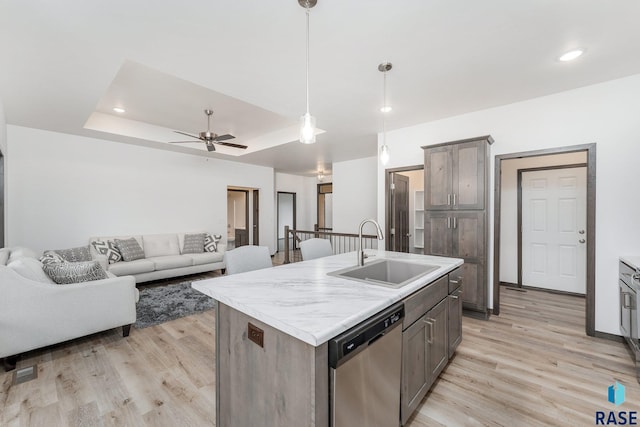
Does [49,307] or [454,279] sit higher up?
[454,279]

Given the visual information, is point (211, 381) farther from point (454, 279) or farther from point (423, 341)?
point (454, 279)

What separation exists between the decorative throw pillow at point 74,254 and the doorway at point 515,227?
581 centimetres

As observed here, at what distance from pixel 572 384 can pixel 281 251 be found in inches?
291

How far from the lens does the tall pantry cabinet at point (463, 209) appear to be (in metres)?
3.15

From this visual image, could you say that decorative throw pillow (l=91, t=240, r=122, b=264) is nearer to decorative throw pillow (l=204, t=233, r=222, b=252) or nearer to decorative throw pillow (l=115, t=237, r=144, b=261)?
decorative throw pillow (l=115, t=237, r=144, b=261)

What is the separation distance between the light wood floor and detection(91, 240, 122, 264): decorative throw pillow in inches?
77.4

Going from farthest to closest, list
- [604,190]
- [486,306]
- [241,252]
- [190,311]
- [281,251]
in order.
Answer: [281,251] → [190,311] → [486,306] → [604,190] → [241,252]

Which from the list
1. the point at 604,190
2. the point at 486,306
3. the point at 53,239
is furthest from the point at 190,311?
the point at 604,190

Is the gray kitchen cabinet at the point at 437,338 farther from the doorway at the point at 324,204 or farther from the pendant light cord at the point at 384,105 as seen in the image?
the doorway at the point at 324,204

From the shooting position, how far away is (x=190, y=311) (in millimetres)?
3523

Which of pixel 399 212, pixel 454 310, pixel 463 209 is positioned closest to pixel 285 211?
pixel 399 212

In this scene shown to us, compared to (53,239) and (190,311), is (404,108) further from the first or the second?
(53,239)

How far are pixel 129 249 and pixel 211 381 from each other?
11.8ft

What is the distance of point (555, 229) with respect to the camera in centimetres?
418
